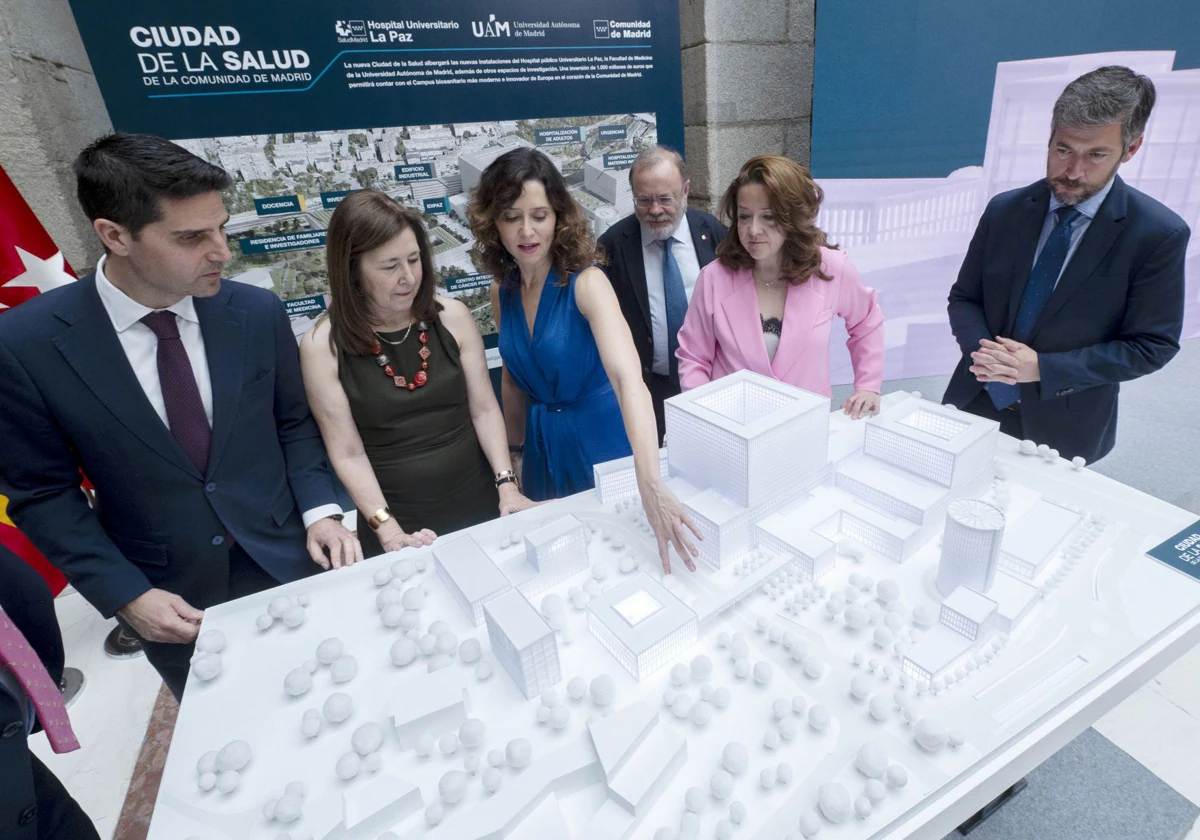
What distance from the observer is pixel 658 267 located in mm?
2629

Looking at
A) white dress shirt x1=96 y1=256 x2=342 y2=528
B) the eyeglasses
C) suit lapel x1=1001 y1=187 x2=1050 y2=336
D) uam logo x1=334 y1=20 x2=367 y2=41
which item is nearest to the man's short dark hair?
white dress shirt x1=96 y1=256 x2=342 y2=528

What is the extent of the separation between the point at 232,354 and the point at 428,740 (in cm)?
107

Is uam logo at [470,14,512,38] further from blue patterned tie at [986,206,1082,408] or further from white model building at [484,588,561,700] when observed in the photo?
white model building at [484,588,561,700]

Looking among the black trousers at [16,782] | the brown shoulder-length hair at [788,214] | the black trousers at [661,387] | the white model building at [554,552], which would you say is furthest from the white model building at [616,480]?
the black trousers at [16,782]

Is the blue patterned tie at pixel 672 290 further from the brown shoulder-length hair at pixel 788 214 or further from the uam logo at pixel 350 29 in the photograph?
the uam logo at pixel 350 29

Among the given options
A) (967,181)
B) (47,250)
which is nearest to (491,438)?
(47,250)

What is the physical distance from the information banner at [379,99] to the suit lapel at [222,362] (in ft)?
5.34

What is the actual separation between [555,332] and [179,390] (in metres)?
0.99

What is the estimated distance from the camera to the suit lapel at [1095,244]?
1.81 m

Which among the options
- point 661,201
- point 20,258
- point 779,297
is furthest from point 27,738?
point 661,201

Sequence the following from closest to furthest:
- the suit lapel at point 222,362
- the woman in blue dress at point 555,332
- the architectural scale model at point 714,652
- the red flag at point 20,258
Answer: the architectural scale model at point 714,652, the suit lapel at point 222,362, the woman in blue dress at point 555,332, the red flag at point 20,258

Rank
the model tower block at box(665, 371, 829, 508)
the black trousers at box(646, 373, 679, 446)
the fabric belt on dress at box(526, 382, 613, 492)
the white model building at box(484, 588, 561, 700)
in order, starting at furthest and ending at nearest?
the black trousers at box(646, 373, 679, 446)
the fabric belt on dress at box(526, 382, 613, 492)
the model tower block at box(665, 371, 829, 508)
the white model building at box(484, 588, 561, 700)

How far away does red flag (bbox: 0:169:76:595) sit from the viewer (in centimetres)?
225

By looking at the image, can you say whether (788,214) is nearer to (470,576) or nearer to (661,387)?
(661,387)
